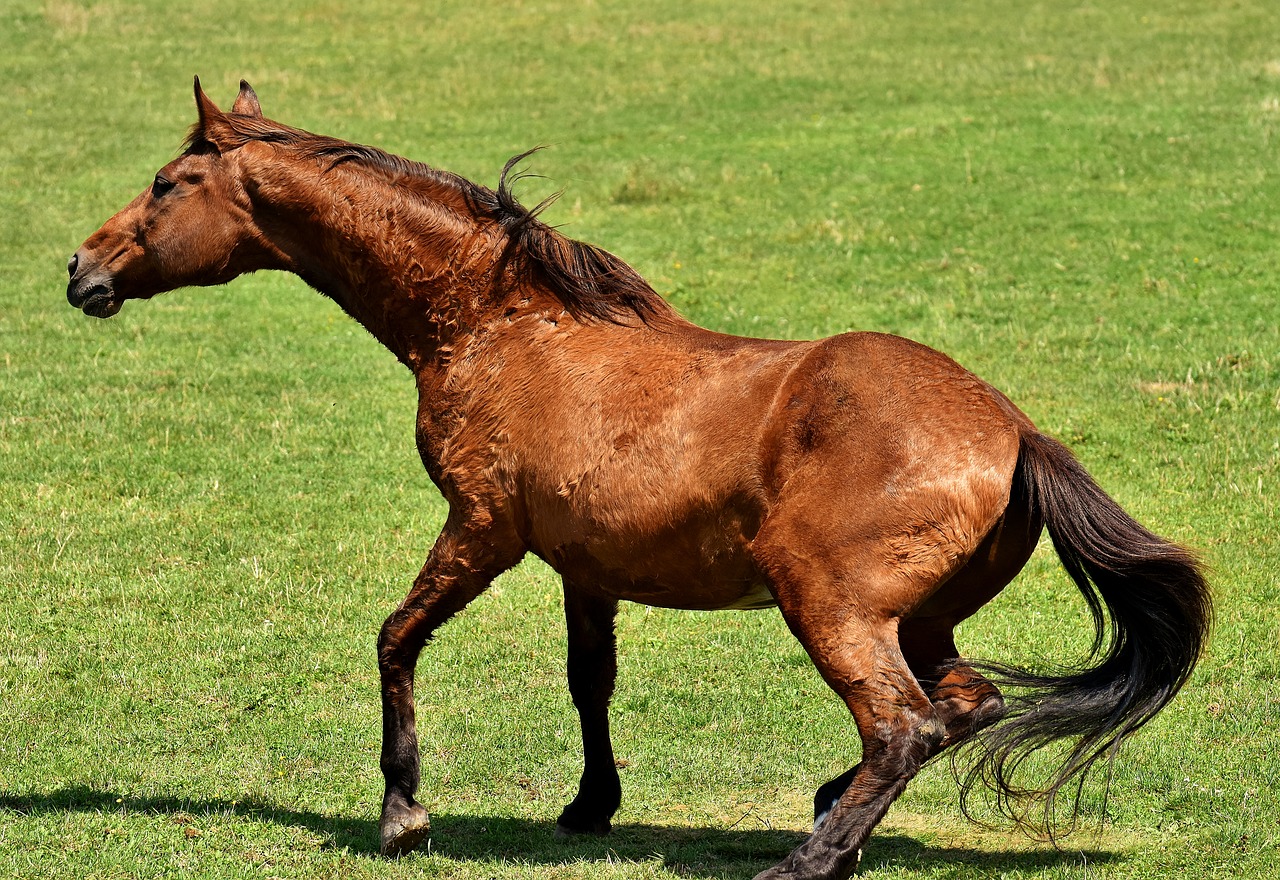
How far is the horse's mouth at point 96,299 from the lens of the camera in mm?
6504

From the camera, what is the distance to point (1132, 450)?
431 inches

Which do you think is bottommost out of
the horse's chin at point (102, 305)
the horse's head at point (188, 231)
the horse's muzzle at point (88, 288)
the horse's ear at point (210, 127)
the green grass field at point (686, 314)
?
the green grass field at point (686, 314)

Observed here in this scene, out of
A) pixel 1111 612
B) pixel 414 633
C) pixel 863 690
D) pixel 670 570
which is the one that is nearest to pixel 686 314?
pixel 414 633

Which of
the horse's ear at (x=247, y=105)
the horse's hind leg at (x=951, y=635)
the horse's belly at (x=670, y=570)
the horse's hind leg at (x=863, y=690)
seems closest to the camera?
the horse's hind leg at (x=863, y=690)

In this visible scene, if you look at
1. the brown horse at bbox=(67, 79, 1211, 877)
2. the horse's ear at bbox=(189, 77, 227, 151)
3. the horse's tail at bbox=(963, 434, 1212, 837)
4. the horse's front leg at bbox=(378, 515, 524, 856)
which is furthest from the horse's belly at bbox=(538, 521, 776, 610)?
the horse's ear at bbox=(189, 77, 227, 151)

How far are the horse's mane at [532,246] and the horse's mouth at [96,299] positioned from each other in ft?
2.66

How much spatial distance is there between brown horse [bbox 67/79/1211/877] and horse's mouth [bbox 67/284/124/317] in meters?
0.01

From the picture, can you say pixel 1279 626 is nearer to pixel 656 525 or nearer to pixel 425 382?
pixel 656 525

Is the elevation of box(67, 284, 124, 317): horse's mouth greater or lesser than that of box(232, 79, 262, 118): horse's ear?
lesser

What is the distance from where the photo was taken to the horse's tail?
5000 mm

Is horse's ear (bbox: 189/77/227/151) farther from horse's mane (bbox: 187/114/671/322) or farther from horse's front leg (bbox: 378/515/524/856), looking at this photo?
horse's front leg (bbox: 378/515/524/856)

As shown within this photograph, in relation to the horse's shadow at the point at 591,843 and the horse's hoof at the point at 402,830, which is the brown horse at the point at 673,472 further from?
the horse's shadow at the point at 591,843

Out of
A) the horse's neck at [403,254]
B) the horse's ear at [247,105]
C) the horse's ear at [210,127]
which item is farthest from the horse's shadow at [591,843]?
the horse's ear at [247,105]

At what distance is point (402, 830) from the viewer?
5.69 meters
